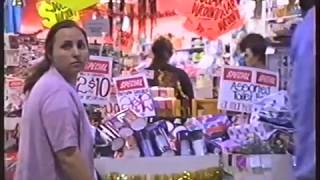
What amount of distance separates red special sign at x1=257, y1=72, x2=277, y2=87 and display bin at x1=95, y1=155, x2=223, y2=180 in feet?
0.90

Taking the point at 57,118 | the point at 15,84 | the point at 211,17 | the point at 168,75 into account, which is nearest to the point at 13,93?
the point at 15,84

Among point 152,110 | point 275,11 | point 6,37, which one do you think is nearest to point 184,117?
point 152,110

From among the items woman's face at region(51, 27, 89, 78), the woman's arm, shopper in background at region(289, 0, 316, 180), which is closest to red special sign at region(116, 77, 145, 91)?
woman's face at region(51, 27, 89, 78)

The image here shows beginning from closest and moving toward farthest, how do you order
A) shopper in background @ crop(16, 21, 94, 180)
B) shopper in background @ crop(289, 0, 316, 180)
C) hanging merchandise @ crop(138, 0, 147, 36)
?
shopper in background @ crop(289, 0, 316, 180) → shopper in background @ crop(16, 21, 94, 180) → hanging merchandise @ crop(138, 0, 147, 36)

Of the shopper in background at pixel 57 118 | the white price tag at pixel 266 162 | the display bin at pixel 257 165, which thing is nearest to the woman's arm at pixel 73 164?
the shopper in background at pixel 57 118

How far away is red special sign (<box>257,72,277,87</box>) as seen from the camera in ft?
7.81

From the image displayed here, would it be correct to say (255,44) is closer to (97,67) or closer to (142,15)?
(142,15)

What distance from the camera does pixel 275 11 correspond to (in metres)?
2.35

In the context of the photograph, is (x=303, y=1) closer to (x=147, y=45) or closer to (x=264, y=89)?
(x=264, y=89)

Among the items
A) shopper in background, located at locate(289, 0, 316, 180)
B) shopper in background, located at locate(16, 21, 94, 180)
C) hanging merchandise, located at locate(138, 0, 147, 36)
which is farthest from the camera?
hanging merchandise, located at locate(138, 0, 147, 36)

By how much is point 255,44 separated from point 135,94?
0.41m

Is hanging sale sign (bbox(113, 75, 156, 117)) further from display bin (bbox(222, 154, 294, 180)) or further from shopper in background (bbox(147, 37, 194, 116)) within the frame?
display bin (bbox(222, 154, 294, 180))

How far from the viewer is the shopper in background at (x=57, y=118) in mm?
2217

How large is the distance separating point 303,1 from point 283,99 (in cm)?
33
